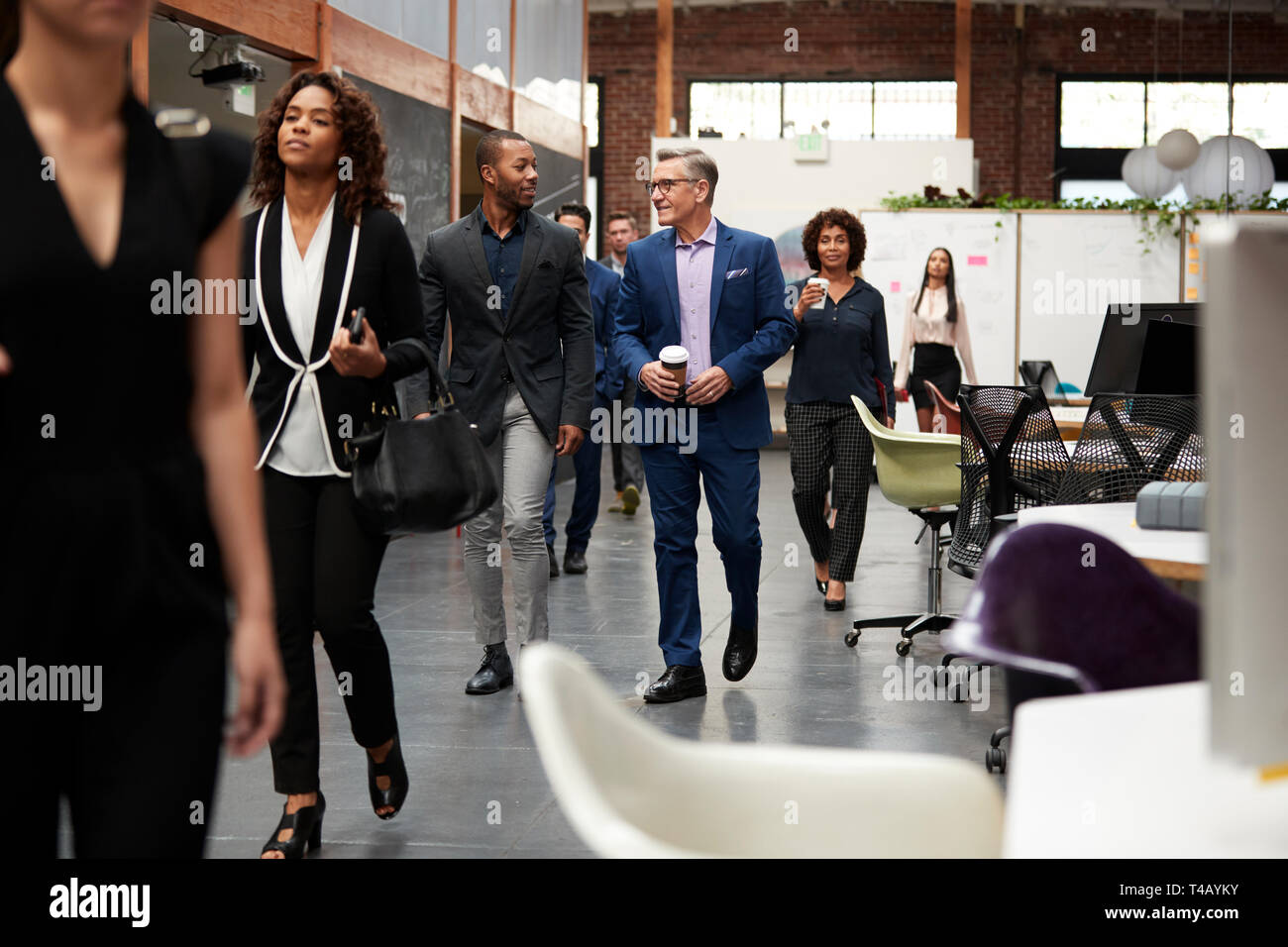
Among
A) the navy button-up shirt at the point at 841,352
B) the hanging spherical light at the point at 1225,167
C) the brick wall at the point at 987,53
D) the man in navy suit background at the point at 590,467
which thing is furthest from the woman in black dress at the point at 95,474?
the brick wall at the point at 987,53

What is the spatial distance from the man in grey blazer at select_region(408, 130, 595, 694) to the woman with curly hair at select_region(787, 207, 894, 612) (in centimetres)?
198

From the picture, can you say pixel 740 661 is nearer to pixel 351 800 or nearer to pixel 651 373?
pixel 651 373

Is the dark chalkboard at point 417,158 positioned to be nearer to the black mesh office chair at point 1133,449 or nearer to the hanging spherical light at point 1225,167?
the black mesh office chair at point 1133,449

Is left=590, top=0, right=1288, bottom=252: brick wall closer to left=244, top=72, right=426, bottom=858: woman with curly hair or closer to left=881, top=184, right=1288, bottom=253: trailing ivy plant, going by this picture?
left=881, top=184, right=1288, bottom=253: trailing ivy plant

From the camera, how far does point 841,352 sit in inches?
265

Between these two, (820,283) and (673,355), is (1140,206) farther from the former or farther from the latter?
(673,355)

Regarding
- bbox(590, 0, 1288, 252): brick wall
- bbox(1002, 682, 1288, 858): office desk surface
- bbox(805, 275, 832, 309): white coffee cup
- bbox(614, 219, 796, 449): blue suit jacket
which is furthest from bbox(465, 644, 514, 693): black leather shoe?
bbox(590, 0, 1288, 252): brick wall

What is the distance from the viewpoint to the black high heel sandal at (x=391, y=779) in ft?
11.1

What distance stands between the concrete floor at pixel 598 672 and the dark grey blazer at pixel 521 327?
99cm

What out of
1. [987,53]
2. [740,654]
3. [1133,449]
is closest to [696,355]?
[740,654]
